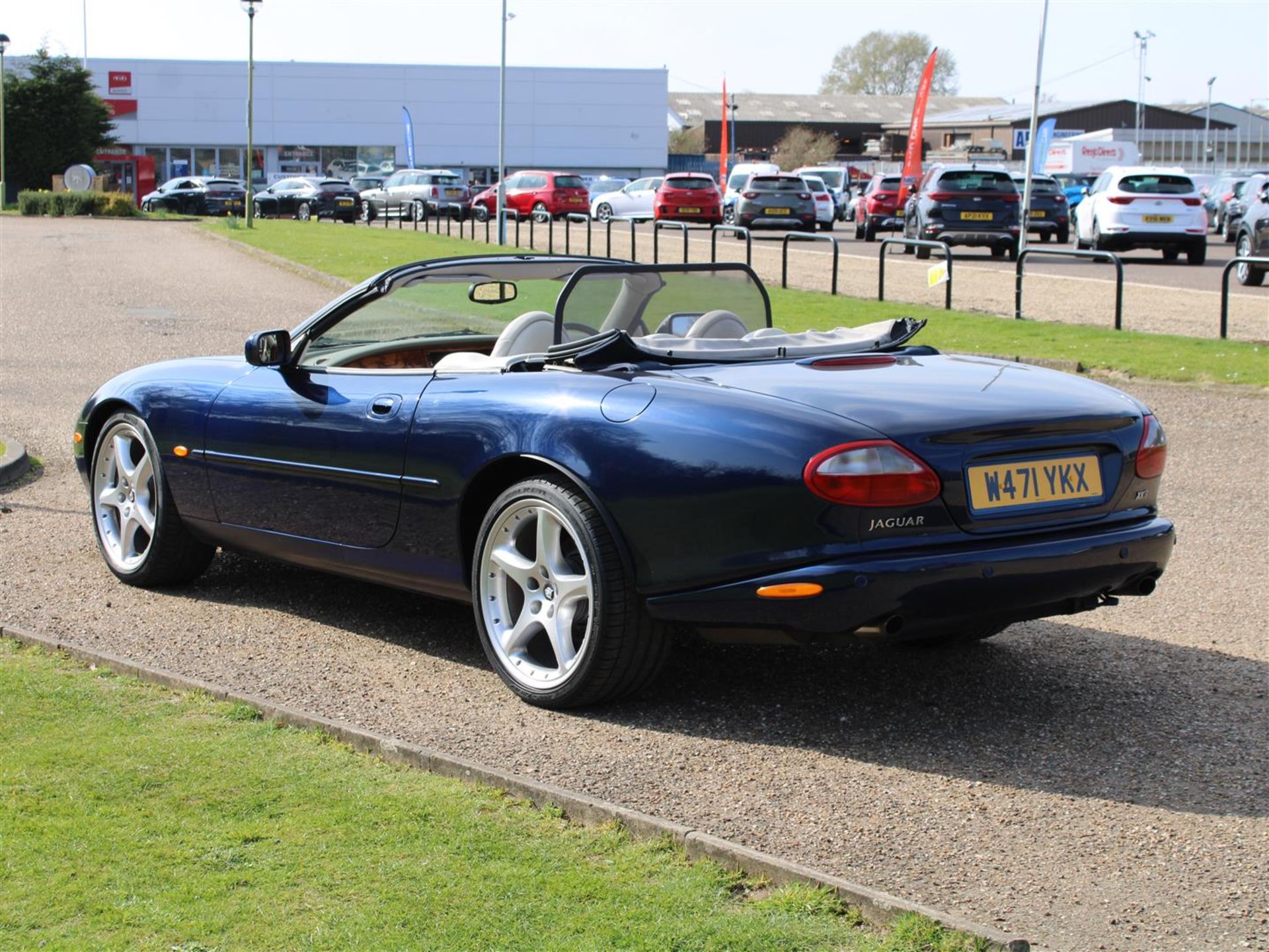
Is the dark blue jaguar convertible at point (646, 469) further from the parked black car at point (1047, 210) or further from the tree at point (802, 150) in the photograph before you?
the tree at point (802, 150)

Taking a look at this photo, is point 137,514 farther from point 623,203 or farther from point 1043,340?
point 623,203

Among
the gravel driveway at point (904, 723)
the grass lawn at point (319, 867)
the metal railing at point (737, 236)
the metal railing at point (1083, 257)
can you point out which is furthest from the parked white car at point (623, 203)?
the grass lawn at point (319, 867)

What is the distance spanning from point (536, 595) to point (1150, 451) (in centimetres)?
190

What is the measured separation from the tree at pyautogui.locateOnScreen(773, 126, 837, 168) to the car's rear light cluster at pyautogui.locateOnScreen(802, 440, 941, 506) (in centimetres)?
9536

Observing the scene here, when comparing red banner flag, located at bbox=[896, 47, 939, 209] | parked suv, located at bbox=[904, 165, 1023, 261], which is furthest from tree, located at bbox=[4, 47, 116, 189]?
parked suv, located at bbox=[904, 165, 1023, 261]

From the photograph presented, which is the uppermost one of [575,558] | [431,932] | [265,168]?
[265,168]

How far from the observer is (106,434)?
654 centimetres

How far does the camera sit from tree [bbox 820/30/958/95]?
461 ft

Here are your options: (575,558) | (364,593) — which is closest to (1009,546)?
(575,558)

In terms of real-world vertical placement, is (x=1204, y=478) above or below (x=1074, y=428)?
below

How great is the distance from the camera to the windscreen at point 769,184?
39375mm

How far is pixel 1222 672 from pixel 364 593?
3205mm

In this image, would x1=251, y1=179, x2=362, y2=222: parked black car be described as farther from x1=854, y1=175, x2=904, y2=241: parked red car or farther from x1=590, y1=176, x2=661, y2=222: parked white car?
x1=854, y1=175, x2=904, y2=241: parked red car

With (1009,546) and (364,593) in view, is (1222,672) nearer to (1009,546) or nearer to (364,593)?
(1009,546)
